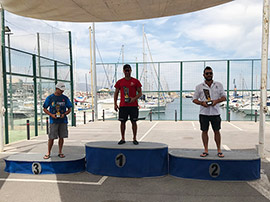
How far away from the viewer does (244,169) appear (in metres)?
4.72

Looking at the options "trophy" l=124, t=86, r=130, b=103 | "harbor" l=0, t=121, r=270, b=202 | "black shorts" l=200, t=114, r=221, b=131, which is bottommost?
"harbor" l=0, t=121, r=270, b=202

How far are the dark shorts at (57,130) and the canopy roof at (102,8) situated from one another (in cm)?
277

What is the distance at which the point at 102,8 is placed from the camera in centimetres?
579

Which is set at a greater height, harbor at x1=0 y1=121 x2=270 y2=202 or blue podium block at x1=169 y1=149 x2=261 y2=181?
blue podium block at x1=169 y1=149 x2=261 y2=181

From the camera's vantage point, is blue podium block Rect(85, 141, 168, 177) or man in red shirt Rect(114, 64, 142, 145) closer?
Answer: blue podium block Rect(85, 141, 168, 177)

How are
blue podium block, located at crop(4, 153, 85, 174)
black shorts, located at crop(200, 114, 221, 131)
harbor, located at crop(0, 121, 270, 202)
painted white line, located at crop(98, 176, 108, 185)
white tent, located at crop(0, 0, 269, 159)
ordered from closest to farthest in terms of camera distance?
harbor, located at crop(0, 121, 270, 202), painted white line, located at crop(98, 176, 108, 185), black shorts, located at crop(200, 114, 221, 131), blue podium block, located at crop(4, 153, 85, 174), white tent, located at crop(0, 0, 269, 159)

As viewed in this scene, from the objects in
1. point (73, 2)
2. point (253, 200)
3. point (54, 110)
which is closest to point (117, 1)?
point (73, 2)

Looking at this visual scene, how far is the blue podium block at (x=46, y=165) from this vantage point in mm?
5336

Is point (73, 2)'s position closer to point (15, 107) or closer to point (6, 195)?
point (6, 195)

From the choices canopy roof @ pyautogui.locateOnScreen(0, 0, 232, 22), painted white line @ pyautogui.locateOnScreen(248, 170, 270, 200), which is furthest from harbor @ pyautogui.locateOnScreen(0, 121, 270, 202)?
canopy roof @ pyautogui.locateOnScreen(0, 0, 232, 22)

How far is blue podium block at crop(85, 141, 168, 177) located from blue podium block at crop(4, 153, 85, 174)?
0.56 m

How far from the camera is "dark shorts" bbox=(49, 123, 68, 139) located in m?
5.57

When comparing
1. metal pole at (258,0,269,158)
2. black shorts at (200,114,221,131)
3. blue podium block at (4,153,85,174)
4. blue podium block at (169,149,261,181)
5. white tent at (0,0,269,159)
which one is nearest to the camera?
blue podium block at (169,149,261,181)

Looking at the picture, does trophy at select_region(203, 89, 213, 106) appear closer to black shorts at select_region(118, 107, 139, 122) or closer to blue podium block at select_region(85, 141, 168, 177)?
blue podium block at select_region(85, 141, 168, 177)
